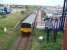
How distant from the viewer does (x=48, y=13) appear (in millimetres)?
2607

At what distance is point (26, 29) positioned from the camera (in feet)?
8.65

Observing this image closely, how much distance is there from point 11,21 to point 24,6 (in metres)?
0.25

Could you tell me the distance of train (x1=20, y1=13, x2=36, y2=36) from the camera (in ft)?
8.60

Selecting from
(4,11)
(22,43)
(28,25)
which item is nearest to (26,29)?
(28,25)

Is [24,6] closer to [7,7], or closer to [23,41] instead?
[7,7]

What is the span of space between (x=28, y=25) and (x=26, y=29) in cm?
6

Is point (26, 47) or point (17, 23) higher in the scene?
point (17, 23)

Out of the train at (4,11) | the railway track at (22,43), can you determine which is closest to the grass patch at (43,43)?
the railway track at (22,43)

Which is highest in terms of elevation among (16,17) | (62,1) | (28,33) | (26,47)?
(62,1)

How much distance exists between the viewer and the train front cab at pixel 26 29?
8.56 feet

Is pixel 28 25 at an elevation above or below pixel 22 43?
above

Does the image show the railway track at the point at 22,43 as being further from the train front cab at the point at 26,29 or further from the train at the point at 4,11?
the train at the point at 4,11

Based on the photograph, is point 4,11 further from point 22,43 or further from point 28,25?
point 22,43

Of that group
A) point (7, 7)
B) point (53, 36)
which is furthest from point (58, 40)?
point (7, 7)
